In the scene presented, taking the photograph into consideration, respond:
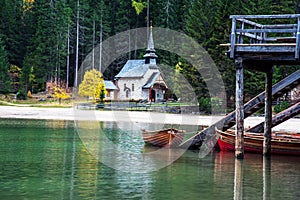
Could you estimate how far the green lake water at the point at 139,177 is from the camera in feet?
50.5

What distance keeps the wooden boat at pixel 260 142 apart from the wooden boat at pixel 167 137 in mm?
2144

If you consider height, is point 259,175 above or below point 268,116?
below

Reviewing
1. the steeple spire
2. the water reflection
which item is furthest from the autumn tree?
the water reflection

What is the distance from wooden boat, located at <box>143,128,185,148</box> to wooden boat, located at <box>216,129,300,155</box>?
2.14 m

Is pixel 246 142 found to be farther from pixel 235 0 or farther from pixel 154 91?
pixel 154 91

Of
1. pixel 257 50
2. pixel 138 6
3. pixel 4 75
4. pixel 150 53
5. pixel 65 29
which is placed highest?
pixel 138 6

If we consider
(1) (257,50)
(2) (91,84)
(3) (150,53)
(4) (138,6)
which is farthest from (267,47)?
(4) (138,6)

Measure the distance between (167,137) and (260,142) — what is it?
495cm

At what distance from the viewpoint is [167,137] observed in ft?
88.9

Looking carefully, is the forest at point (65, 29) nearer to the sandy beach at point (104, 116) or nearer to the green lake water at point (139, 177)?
the sandy beach at point (104, 116)

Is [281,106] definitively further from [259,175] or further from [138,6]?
[138,6]

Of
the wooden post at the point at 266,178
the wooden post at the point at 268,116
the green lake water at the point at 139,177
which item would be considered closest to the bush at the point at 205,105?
the green lake water at the point at 139,177

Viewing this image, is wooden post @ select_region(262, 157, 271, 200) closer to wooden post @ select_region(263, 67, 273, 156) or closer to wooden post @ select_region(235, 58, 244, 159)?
wooden post @ select_region(263, 67, 273, 156)

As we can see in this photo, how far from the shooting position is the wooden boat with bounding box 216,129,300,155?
77.6 feet
